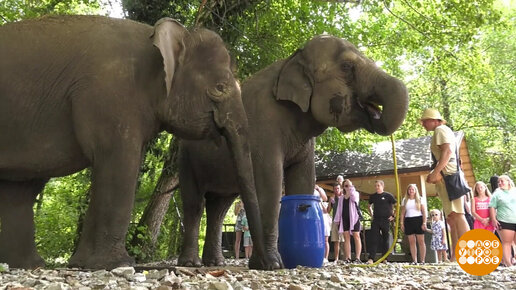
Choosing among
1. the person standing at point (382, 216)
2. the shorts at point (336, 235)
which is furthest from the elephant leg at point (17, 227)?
the person standing at point (382, 216)

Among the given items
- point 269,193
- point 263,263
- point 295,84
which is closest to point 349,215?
point 295,84

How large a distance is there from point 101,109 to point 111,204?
2.38 ft

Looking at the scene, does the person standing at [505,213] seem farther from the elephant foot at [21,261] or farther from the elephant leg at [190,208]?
the elephant foot at [21,261]

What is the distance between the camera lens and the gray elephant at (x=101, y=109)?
165 inches

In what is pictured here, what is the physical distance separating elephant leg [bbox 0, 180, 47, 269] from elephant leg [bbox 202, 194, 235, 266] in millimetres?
2288

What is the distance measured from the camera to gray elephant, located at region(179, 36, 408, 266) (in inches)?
220

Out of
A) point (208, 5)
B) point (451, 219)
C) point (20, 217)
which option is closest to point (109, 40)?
point (20, 217)

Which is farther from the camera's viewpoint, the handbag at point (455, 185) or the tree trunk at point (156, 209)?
the tree trunk at point (156, 209)

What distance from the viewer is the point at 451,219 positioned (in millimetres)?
6887

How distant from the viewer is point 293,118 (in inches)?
239

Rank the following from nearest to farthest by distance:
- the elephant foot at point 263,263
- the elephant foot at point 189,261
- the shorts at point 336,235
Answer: the elephant foot at point 263,263 → the elephant foot at point 189,261 → the shorts at point 336,235

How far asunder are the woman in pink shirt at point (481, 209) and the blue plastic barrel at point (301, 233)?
4.58 metres

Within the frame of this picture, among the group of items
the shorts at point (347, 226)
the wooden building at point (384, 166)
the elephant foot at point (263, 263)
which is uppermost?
the wooden building at point (384, 166)

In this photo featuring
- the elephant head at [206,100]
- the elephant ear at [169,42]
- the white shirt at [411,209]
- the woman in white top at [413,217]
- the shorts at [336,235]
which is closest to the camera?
the elephant ear at [169,42]
